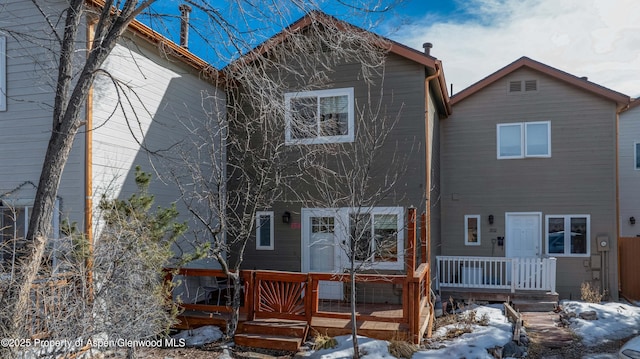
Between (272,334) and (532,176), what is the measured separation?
8930 millimetres

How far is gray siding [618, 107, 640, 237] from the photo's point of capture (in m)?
15.2

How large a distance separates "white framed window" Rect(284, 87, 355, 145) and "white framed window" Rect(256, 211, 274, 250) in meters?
1.83

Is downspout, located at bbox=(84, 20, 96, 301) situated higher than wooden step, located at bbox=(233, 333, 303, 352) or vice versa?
downspout, located at bbox=(84, 20, 96, 301)

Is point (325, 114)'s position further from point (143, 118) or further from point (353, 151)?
point (143, 118)

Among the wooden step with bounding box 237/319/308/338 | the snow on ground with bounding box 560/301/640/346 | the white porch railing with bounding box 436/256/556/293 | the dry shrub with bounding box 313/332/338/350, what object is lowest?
the snow on ground with bounding box 560/301/640/346

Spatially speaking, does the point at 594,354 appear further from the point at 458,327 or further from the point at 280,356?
the point at 280,356

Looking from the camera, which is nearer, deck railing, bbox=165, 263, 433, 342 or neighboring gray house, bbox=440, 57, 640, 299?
deck railing, bbox=165, 263, 433, 342

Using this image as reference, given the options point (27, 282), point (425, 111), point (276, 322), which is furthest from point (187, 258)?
point (425, 111)

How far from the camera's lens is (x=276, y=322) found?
771 cm

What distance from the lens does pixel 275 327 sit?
24.5ft

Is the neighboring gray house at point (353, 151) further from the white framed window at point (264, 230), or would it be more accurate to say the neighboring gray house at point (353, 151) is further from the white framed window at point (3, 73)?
the white framed window at point (3, 73)

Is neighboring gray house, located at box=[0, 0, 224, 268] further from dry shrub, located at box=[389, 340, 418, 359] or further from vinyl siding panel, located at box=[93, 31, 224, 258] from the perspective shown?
dry shrub, located at box=[389, 340, 418, 359]

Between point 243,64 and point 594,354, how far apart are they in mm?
7628

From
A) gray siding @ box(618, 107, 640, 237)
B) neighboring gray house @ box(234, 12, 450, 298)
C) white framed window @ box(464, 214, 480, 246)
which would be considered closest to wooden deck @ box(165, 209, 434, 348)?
neighboring gray house @ box(234, 12, 450, 298)
